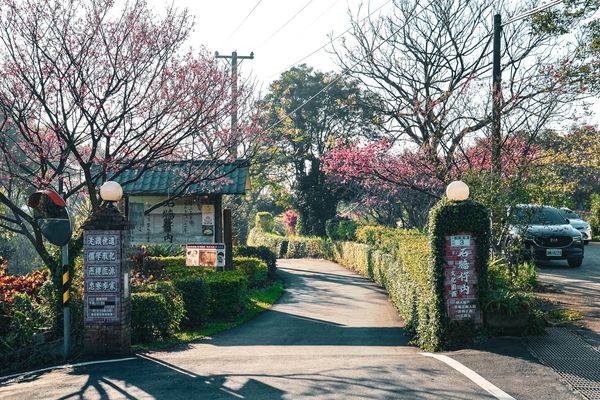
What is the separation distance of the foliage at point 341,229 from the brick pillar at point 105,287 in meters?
20.9

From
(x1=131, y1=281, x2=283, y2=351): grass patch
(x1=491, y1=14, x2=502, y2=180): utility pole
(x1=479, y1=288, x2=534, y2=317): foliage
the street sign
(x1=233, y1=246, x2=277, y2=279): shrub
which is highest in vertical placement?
(x1=491, y1=14, x2=502, y2=180): utility pole

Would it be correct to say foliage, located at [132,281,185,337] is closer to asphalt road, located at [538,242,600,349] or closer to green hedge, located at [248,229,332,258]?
asphalt road, located at [538,242,600,349]

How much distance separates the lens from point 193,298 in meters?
12.5

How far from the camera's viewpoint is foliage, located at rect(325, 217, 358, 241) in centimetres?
3019

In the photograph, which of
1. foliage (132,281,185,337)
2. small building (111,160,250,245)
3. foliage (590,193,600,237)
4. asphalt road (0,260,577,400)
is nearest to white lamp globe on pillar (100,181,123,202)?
foliage (132,281,185,337)

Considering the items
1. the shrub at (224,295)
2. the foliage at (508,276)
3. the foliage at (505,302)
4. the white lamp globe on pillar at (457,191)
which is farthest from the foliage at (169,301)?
the foliage at (508,276)

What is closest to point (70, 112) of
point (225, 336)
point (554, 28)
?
point (225, 336)

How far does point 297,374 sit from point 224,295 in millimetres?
6887

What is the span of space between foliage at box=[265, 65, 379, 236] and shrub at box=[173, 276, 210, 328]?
22109mm

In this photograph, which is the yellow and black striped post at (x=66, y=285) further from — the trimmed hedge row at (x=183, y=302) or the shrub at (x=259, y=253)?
the shrub at (x=259, y=253)

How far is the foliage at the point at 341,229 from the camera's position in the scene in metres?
30.2

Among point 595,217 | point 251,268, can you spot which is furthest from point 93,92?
point 595,217

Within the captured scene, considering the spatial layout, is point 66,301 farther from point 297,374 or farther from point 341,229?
point 341,229

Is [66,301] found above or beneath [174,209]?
beneath
